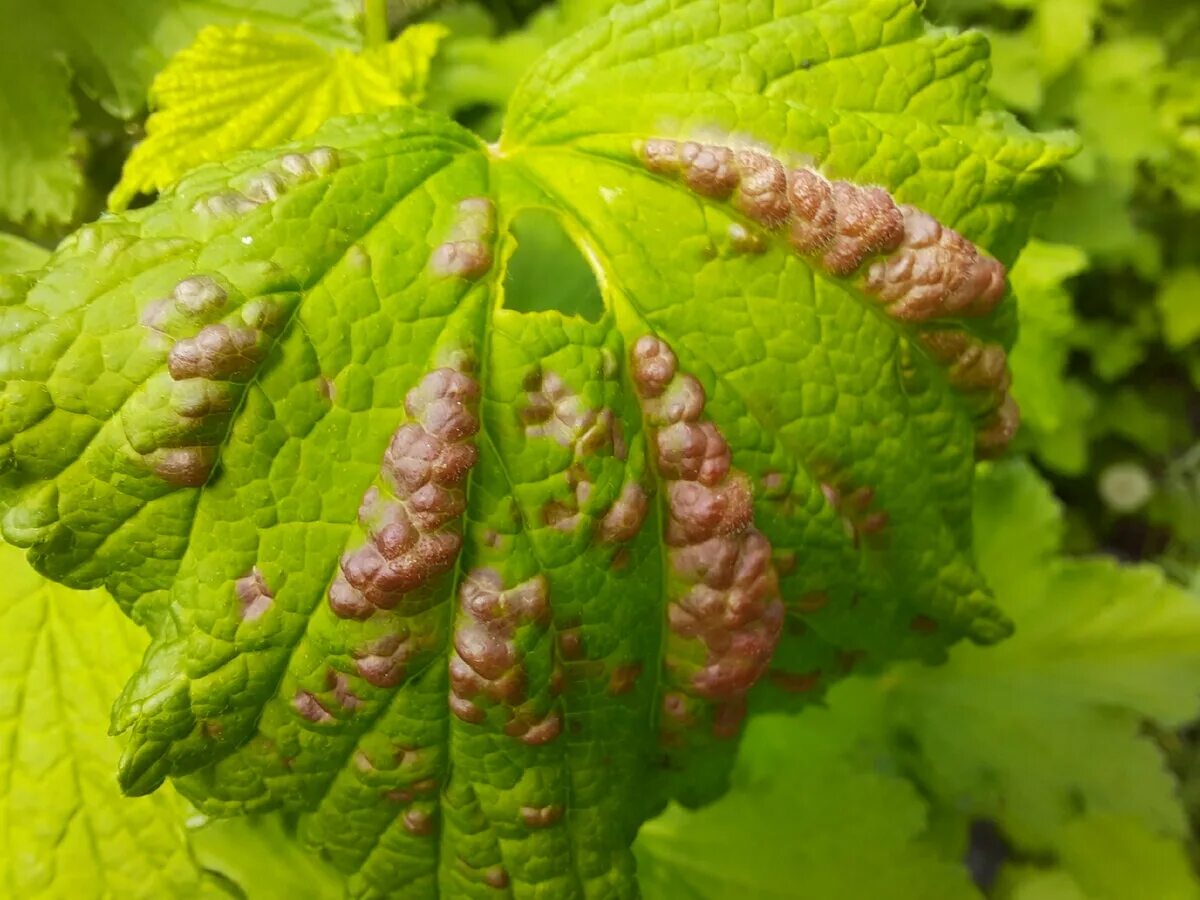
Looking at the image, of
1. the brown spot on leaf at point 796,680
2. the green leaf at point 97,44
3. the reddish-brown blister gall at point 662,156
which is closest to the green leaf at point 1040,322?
the brown spot on leaf at point 796,680

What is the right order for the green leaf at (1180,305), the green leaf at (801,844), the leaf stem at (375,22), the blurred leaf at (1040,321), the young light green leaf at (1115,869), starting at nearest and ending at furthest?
the leaf stem at (375,22) → the green leaf at (801,844) → the blurred leaf at (1040,321) → the young light green leaf at (1115,869) → the green leaf at (1180,305)

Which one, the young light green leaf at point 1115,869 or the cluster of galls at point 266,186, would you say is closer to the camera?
the cluster of galls at point 266,186

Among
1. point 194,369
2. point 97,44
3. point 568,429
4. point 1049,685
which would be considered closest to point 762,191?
point 568,429

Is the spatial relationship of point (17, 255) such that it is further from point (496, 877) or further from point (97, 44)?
point (496, 877)

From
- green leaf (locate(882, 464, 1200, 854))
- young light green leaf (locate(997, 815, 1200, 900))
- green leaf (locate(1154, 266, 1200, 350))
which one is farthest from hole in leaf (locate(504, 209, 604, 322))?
green leaf (locate(1154, 266, 1200, 350))

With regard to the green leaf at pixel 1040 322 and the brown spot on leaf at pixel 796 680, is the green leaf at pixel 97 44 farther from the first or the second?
the green leaf at pixel 1040 322

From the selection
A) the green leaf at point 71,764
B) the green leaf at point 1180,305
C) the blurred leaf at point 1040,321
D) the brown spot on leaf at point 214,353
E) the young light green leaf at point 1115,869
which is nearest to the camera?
the brown spot on leaf at point 214,353
